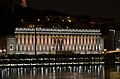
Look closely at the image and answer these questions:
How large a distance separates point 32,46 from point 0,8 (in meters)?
80.6

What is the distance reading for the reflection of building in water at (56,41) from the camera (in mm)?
140125

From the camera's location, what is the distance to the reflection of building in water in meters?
140

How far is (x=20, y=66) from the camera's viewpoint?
252 ft

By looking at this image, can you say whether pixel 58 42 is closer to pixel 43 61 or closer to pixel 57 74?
pixel 43 61

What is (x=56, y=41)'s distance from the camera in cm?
14325

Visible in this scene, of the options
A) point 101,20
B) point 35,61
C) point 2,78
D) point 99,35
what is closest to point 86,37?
point 99,35

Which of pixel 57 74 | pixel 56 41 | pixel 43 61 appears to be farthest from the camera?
pixel 56 41

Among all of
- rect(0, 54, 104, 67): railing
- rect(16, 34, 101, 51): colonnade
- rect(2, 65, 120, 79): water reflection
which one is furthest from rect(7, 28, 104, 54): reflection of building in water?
rect(2, 65, 120, 79): water reflection

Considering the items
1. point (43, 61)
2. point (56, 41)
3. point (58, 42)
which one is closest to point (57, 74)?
point (43, 61)

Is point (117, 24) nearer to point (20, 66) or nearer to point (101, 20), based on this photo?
point (101, 20)

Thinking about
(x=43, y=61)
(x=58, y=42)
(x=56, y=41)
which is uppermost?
(x=56, y=41)

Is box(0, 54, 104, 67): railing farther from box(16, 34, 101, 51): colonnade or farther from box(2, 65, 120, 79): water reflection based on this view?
box(16, 34, 101, 51): colonnade

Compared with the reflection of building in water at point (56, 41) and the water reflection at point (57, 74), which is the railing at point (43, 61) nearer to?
the water reflection at point (57, 74)

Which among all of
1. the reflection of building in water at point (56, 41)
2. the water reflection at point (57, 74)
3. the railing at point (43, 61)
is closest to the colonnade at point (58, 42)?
the reflection of building in water at point (56, 41)
